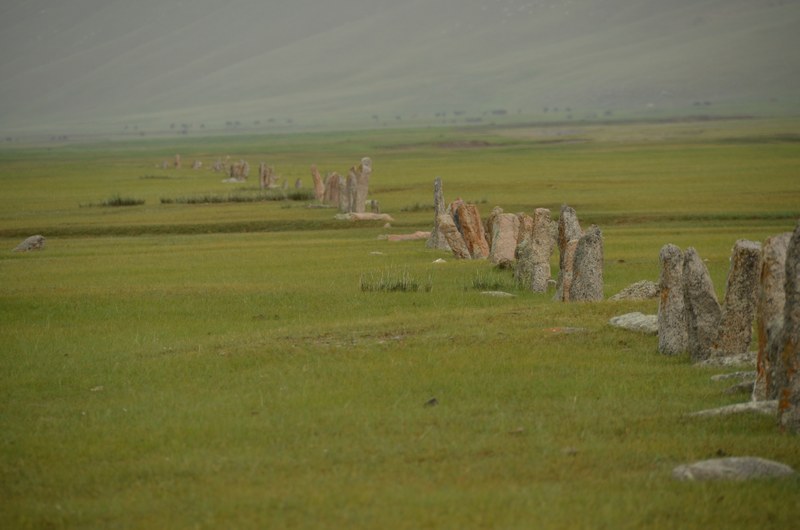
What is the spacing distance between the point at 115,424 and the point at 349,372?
11.4 ft

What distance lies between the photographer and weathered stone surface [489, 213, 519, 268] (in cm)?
3136

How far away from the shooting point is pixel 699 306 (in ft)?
53.2

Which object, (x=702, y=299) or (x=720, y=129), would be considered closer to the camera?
(x=702, y=299)

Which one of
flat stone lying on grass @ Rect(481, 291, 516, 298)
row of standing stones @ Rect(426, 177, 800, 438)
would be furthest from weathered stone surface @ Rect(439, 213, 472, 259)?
flat stone lying on grass @ Rect(481, 291, 516, 298)

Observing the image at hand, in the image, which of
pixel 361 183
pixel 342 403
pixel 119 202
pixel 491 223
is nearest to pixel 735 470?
pixel 342 403

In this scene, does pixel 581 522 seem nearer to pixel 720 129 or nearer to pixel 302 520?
pixel 302 520

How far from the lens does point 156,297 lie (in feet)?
83.1

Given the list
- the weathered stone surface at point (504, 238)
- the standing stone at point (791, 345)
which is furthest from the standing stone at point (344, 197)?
the standing stone at point (791, 345)

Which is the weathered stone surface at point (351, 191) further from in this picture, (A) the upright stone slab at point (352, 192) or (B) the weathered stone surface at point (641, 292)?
(B) the weathered stone surface at point (641, 292)

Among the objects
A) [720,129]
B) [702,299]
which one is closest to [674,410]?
[702,299]

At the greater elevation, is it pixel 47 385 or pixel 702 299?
pixel 702 299

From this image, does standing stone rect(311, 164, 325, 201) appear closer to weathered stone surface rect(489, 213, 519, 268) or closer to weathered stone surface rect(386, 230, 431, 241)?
weathered stone surface rect(386, 230, 431, 241)

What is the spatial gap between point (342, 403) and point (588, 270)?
8966mm

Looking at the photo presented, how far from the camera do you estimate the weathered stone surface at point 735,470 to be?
35.8 ft
